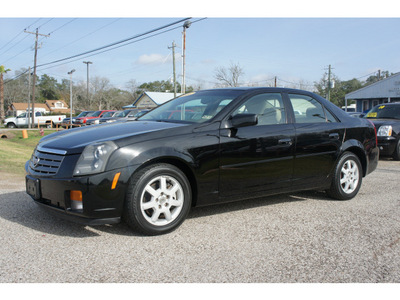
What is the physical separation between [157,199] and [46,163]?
1.22m

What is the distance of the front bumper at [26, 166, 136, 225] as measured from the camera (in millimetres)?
3523

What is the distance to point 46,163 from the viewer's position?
389cm

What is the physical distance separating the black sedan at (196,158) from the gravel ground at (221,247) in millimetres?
293

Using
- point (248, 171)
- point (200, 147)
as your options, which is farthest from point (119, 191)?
point (248, 171)

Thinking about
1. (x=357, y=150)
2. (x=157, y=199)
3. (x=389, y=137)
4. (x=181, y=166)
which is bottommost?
(x=157, y=199)

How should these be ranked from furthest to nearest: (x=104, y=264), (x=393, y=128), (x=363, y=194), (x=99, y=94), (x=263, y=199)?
(x=99, y=94)
(x=393, y=128)
(x=363, y=194)
(x=263, y=199)
(x=104, y=264)

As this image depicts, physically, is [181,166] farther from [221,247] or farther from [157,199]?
[221,247]

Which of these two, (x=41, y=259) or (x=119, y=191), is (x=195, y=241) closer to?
(x=119, y=191)

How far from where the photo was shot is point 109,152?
3602 millimetres

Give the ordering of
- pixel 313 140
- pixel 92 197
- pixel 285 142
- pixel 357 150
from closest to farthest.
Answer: pixel 92 197
pixel 285 142
pixel 313 140
pixel 357 150

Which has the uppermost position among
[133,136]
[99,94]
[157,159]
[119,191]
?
[99,94]

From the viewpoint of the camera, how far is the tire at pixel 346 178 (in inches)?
211

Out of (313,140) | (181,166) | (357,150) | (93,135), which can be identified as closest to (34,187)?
(93,135)

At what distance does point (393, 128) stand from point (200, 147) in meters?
8.27
